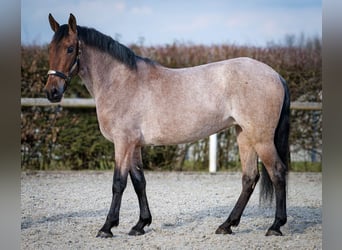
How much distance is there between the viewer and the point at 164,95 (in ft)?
15.1

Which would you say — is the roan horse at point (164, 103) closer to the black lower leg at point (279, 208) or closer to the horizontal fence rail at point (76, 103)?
the black lower leg at point (279, 208)

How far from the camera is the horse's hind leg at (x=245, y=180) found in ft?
15.4

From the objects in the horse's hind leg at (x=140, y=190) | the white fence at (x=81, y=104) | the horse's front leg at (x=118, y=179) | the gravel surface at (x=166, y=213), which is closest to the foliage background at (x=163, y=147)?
the white fence at (x=81, y=104)

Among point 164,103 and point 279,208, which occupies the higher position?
point 164,103

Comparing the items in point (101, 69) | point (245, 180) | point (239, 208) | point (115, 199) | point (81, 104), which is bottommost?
point (239, 208)

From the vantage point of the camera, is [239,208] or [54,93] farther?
[239,208]

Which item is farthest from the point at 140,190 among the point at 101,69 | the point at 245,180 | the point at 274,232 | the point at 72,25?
the point at 72,25

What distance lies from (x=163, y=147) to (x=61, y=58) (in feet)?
13.6

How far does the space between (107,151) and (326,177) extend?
16.2 ft

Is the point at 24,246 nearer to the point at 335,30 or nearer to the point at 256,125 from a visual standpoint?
the point at 256,125

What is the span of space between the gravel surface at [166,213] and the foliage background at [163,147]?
0.36 metres

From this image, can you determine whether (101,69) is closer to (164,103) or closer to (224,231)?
(164,103)

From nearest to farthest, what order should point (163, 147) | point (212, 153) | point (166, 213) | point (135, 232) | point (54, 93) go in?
point (54, 93) < point (135, 232) < point (166, 213) < point (212, 153) < point (163, 147)

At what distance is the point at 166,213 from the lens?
18.2ft
